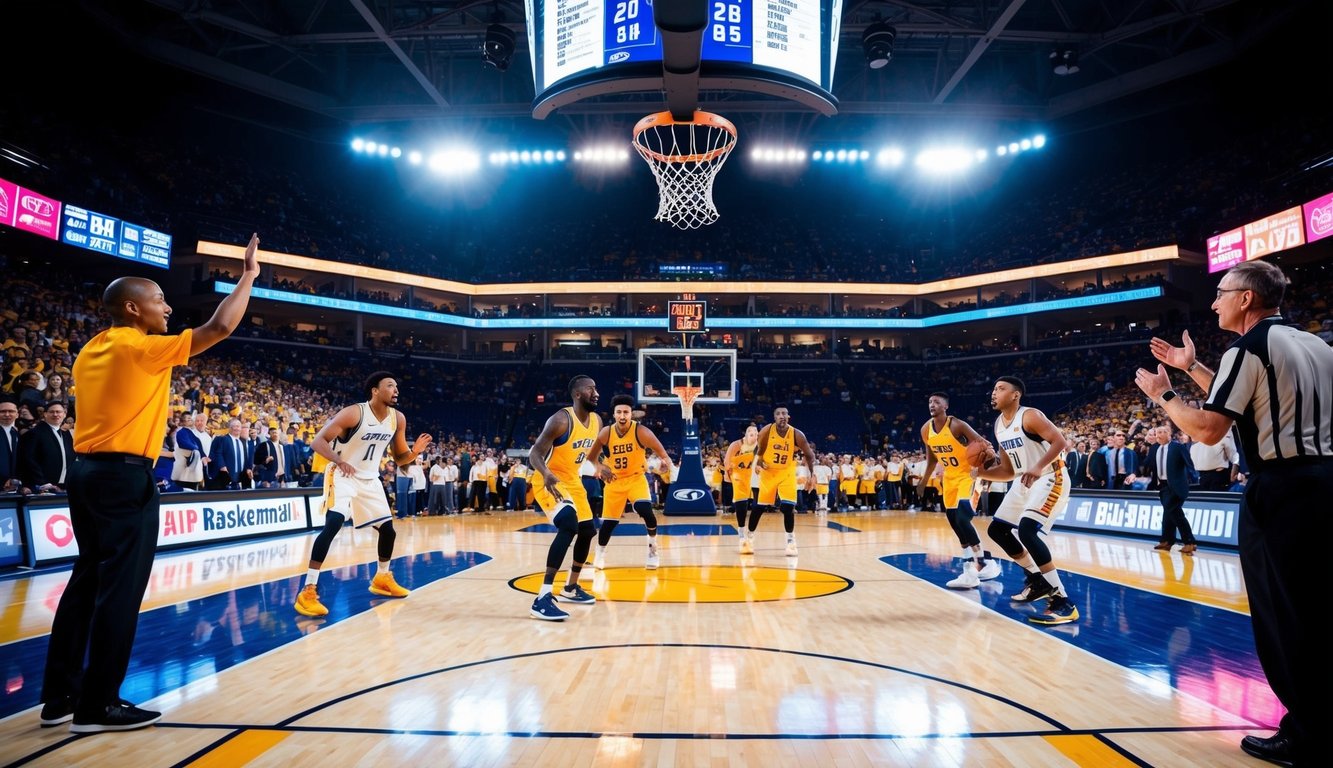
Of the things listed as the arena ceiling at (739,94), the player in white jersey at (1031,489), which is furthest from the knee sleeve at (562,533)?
the arena ceiling at (739,94)

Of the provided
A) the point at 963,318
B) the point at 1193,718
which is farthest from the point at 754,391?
the point at 1193,718

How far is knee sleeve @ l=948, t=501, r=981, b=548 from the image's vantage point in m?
8.62

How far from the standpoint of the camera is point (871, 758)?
350 cm

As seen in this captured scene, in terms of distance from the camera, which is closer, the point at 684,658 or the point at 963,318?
the point at 684,658

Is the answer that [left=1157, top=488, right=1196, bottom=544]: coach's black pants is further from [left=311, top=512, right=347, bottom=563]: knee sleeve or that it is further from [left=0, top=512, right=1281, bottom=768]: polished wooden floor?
[left=311, top=512, right=347, bottom=563]: knee sleeve

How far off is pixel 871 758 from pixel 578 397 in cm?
450

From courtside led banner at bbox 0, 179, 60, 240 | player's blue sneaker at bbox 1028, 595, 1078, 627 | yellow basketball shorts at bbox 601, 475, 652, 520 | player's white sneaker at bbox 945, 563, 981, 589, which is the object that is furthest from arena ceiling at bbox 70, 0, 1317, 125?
player's blue sneaker at bbox 1028, 595, 1078, 627

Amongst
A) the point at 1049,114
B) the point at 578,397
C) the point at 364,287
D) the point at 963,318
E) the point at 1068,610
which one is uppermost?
the point at 1049,114

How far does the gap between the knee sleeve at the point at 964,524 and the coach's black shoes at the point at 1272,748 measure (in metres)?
5.06

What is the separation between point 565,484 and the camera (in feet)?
24.4

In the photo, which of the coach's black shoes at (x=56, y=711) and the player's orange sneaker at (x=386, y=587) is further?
the player's orange sneaker at (x=386, y=587)

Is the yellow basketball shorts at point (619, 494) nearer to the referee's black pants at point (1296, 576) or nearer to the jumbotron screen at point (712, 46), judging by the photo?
the jumbotron screen at point (712, 46)

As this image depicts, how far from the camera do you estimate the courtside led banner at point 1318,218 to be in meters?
22.7

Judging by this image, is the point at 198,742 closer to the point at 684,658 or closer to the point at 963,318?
the point at 684,658
